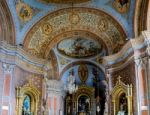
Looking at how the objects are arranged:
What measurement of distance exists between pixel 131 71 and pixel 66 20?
4886 millimetres

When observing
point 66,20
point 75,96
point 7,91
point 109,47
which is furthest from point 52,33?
point 75,96

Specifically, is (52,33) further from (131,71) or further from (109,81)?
(131,71)

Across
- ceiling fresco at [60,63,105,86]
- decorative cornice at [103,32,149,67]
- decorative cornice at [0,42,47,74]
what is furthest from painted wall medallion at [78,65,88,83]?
decorative cornice at [103,32,149,67]

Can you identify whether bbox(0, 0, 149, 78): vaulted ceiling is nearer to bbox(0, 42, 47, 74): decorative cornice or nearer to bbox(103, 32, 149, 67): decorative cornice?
bbox(0, 42, 47, 74): decorative cornice

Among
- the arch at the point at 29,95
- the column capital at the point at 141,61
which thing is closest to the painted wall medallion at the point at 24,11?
the arch at the point at 29,95

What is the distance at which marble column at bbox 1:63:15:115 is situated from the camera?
13642 mm

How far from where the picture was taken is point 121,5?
14.9m

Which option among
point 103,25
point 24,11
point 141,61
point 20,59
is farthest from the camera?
point 103,25

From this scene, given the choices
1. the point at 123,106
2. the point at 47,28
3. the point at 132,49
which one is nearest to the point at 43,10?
the point at 47,28

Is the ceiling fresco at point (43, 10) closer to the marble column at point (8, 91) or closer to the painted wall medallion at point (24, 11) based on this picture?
the painted wall medallion at point (24, 11)

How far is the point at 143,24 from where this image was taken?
13820 millimetres

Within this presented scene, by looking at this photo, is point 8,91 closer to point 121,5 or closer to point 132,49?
A: point 132,49

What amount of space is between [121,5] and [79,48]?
6458 mm

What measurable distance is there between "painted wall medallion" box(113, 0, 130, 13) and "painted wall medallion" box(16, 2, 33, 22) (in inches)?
173
